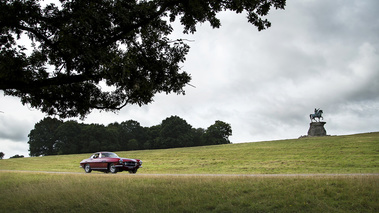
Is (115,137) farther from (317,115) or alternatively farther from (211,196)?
(211,196)

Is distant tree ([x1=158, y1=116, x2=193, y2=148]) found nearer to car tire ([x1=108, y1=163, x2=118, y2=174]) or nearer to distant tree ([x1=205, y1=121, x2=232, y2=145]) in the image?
distant tree ([x1=205, y1=121, x2=232, y2=145])

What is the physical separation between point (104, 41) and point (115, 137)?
7809cm

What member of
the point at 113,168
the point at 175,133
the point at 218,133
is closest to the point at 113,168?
the point at 113,168

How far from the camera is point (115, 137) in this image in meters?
85.9

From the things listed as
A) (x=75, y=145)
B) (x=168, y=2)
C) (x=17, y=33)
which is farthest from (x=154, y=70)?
(x=75, y=145)

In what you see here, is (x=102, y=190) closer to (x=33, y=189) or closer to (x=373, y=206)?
(x=33, y=189)

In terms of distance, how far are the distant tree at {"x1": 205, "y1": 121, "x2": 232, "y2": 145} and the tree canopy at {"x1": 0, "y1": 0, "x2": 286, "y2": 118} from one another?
80.3 metres

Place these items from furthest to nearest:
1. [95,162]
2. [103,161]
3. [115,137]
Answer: [115,137]
[95,162]
[103,161]

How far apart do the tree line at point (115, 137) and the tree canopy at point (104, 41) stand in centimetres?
6831

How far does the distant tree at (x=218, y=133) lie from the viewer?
93469 mm

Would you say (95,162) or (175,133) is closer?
(95,162)

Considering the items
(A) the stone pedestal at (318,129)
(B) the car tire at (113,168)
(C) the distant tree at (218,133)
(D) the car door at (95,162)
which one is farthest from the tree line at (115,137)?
(B) the car tire at (113,168)

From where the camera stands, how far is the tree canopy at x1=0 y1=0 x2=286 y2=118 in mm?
10203

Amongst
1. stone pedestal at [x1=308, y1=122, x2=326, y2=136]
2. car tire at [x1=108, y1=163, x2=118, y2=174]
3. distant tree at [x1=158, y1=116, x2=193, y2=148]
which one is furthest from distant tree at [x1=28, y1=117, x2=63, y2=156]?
car tire at [x1=108, y1=163, x2=118, y2=174]
